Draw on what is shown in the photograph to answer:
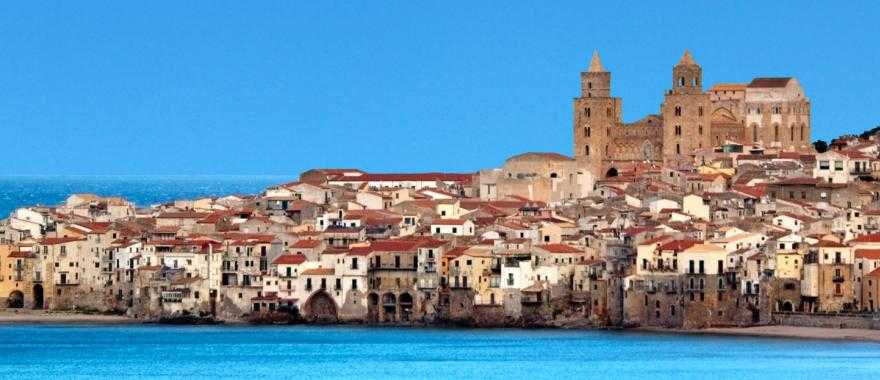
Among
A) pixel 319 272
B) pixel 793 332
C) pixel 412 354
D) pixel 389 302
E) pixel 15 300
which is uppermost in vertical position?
pixel 319 272

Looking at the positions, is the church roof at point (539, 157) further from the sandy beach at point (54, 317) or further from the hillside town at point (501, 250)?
the sandy beach at point (54, 317)

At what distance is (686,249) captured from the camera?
8131 cm

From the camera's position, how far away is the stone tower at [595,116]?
126000 millimetres

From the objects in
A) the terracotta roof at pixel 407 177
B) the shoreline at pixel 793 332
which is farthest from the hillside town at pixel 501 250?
the terracotta roof at pixel 407 177

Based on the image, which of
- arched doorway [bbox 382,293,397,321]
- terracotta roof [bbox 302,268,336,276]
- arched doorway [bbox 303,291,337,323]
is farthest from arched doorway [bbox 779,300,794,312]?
arched doorway [bbox 303,291,337,323]

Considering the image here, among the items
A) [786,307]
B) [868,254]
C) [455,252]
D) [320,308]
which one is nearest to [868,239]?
[868,254]

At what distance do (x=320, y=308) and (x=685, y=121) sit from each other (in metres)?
40.9

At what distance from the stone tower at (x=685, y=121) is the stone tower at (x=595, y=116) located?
267 centimetres

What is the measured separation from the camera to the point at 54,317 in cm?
9169

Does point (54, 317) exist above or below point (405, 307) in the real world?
below

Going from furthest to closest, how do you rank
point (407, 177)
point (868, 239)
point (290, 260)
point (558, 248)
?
point (407, 177)
point (290, 260)
point (558, 248)
point (868, 239)

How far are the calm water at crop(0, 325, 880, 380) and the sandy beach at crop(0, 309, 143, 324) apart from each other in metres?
3.29

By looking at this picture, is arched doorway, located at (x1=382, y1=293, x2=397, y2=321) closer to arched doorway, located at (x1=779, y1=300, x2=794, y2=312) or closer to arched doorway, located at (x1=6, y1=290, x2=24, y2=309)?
arched doorway, located at (x1=779, y1=300, x2=794, y2=312)

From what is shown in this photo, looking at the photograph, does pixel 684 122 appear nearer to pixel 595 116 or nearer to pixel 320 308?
pixel 595 116
